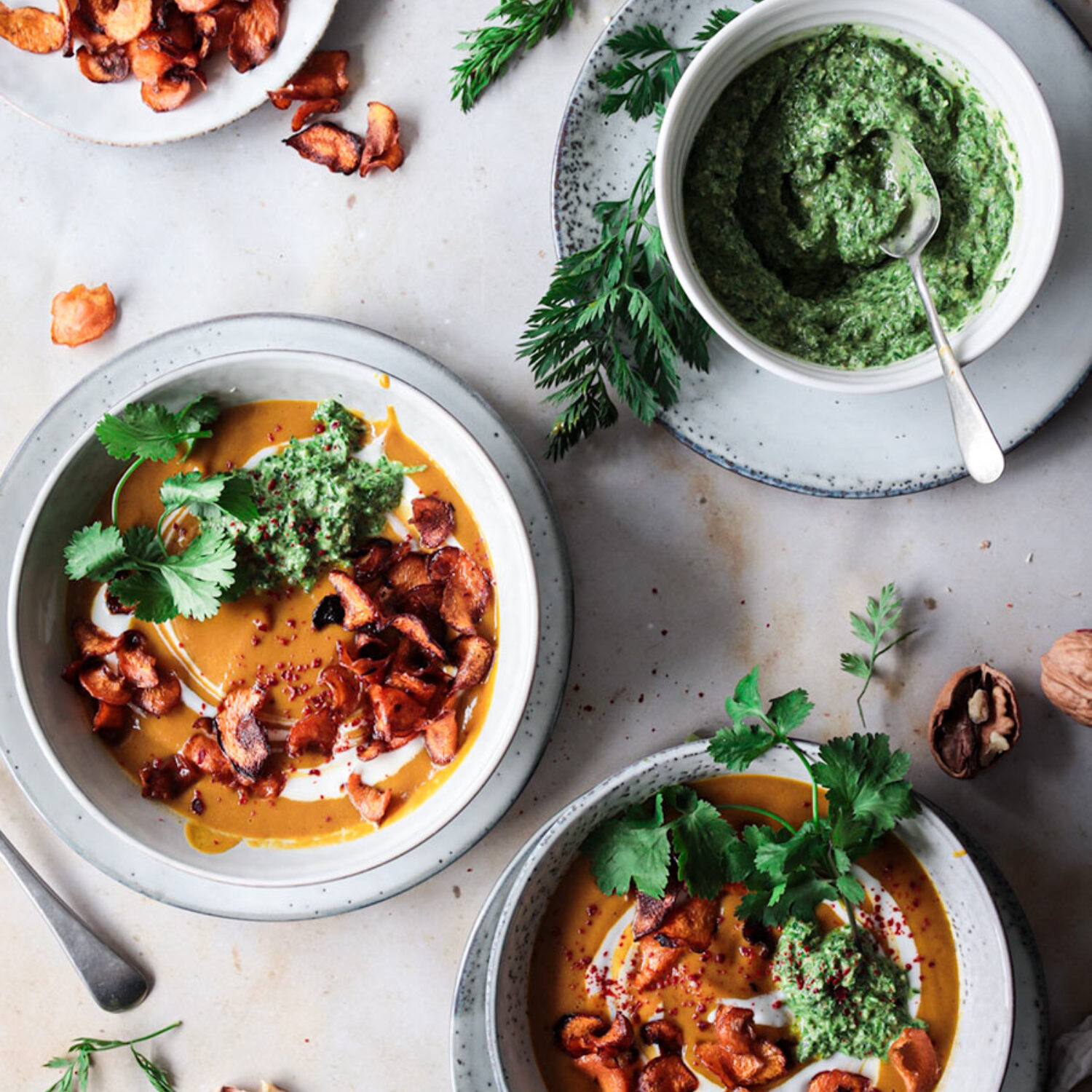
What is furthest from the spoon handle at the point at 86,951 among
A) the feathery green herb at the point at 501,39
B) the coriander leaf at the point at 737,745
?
the feathery green herb at the point at 501,39

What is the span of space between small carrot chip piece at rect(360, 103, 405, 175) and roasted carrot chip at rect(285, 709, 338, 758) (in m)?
0.92

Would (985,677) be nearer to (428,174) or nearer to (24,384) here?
(428,174)

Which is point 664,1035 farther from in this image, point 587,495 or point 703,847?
point 587,495

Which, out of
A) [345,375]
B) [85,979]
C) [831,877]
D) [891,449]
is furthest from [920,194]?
[85,979]

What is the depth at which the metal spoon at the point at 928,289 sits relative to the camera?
5.14 ft

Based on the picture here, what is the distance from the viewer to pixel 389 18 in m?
1.90

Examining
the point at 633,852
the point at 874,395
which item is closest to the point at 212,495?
the point at 633,852

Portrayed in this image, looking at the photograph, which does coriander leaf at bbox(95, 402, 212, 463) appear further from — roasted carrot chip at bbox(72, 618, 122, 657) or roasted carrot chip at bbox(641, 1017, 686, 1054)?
roasted carrot chip at bbox(641, 1017, 686, 1054)

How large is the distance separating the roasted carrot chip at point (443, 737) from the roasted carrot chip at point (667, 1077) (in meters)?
0.60

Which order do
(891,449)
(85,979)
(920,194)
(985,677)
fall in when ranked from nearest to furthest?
(920,194)
(891,449)
(985,677)
(85,979)

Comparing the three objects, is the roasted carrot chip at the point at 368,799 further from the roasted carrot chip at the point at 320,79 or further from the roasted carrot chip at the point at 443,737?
the roasted carrot chip at the point at 320,79

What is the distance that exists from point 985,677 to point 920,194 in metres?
0.79

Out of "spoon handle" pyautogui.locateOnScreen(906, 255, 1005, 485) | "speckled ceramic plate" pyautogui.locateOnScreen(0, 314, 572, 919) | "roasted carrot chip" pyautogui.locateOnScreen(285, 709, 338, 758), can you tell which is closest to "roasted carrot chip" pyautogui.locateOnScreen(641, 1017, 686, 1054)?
"speckled ceramic plate" pyautogui.locateOnScreen(0, 314, 572, 919)

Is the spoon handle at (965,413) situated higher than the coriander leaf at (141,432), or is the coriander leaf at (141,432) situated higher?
the spoon handle at (965,413)
